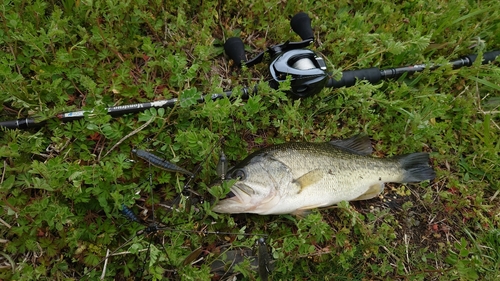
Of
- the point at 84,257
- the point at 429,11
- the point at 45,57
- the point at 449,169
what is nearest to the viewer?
the point at 84,257

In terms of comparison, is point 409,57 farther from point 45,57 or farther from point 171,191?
point 45,57

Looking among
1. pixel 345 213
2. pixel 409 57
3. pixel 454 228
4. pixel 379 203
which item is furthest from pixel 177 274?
pixel 409 57

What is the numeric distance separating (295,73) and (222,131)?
0.80 meters

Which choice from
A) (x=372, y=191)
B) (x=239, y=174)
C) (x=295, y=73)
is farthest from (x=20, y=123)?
(x=372, y=191)

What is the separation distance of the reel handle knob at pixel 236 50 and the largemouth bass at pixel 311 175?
101cm

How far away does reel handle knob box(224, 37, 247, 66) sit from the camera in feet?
11.6

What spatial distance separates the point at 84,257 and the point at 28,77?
166cm

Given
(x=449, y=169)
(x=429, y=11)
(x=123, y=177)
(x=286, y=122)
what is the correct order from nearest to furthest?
(x=123, y=177) < (x=286, y=122) < (x=449, y=169) < (x=429, y=11)

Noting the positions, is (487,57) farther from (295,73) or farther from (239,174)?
(239,174)

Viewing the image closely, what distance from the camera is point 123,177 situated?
2.98m

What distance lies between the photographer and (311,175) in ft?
9.95

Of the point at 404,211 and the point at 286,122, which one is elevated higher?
the point at 286,122

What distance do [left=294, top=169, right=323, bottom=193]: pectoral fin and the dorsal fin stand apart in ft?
1.61

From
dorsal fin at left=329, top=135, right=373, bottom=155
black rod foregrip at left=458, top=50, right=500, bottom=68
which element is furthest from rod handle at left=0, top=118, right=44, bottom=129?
black rod foregrip at left=458, top=50, right=500, bottom=68
